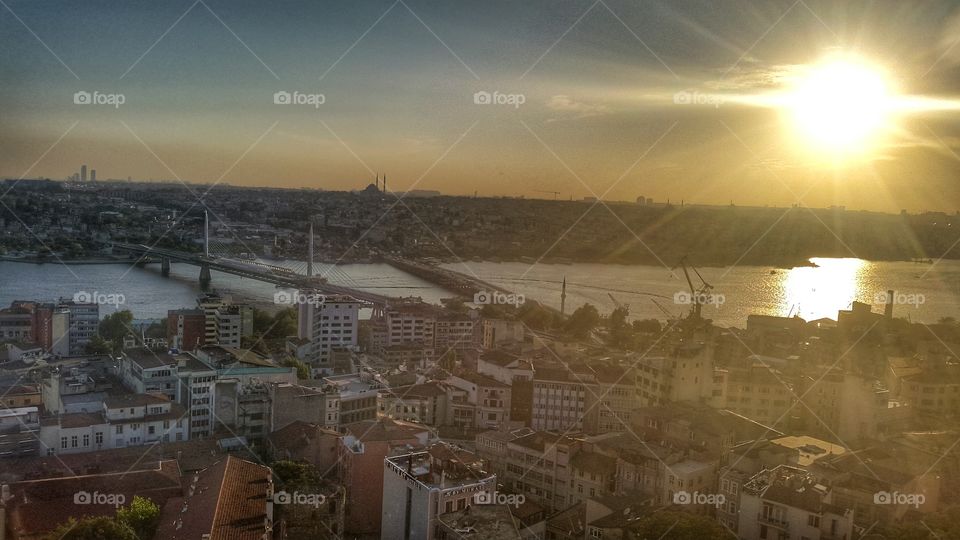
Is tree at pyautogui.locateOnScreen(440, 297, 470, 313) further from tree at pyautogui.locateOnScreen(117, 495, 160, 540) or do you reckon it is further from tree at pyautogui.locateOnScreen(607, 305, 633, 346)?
tree at pyautogui.locateOnScreen(117, 495, 160, 540)

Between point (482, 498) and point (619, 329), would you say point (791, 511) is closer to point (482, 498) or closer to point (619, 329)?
point (482, 498)

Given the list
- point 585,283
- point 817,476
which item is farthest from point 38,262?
point 817,476

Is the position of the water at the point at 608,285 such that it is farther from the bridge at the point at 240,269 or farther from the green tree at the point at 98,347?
the green tree at the point at 98,347

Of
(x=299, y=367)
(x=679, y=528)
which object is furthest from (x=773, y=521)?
(x=299, y=367)

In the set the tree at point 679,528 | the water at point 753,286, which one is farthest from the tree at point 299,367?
the water at point 753,286

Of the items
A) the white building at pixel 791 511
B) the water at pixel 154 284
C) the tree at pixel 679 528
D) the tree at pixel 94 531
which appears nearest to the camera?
the tree at pixel 94 531

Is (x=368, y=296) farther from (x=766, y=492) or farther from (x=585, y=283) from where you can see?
(x=766, y=492)
